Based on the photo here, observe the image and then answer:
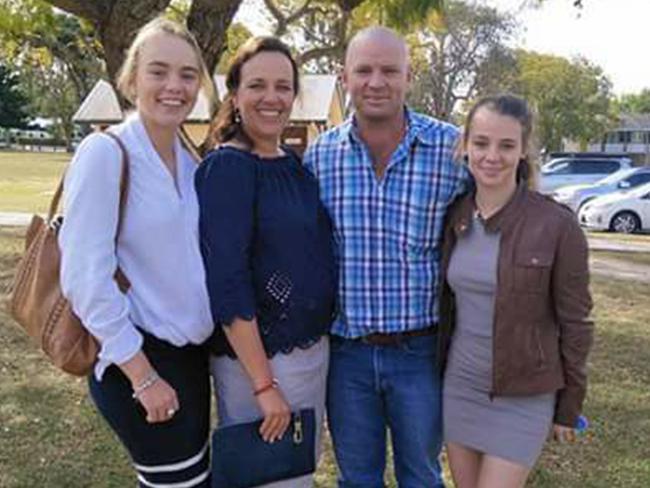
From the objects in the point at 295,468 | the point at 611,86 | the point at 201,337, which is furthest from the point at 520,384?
the point at 611,86

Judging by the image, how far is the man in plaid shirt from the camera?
2850mm

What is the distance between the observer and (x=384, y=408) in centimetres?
303

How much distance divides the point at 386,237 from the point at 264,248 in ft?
1.58

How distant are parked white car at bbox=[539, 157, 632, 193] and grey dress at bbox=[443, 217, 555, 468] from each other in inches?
976

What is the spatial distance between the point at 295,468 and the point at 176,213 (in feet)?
3.09

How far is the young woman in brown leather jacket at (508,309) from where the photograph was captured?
2.67 meters

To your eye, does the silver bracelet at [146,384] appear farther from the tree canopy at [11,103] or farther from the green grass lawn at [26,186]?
the tree canopy at [11,103]

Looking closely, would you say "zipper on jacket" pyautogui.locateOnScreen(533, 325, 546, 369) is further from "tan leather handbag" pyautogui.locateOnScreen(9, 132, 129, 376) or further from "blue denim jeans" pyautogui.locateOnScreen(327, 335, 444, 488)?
"tan leather handbag" pyautogui.locateOnScreen(9, 132, 129, 376)

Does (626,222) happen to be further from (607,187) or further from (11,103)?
(11,103)

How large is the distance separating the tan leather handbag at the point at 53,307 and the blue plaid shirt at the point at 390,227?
79cm

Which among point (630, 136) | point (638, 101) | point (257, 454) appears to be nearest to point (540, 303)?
point (257, 454)

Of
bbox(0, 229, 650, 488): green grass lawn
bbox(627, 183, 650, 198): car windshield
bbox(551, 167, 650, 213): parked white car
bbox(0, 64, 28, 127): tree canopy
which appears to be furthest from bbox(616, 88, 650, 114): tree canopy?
bbox(0, 229, 650, 488): green grass lawn

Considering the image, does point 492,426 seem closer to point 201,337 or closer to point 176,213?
point 201,337

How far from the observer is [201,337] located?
8.44ft
